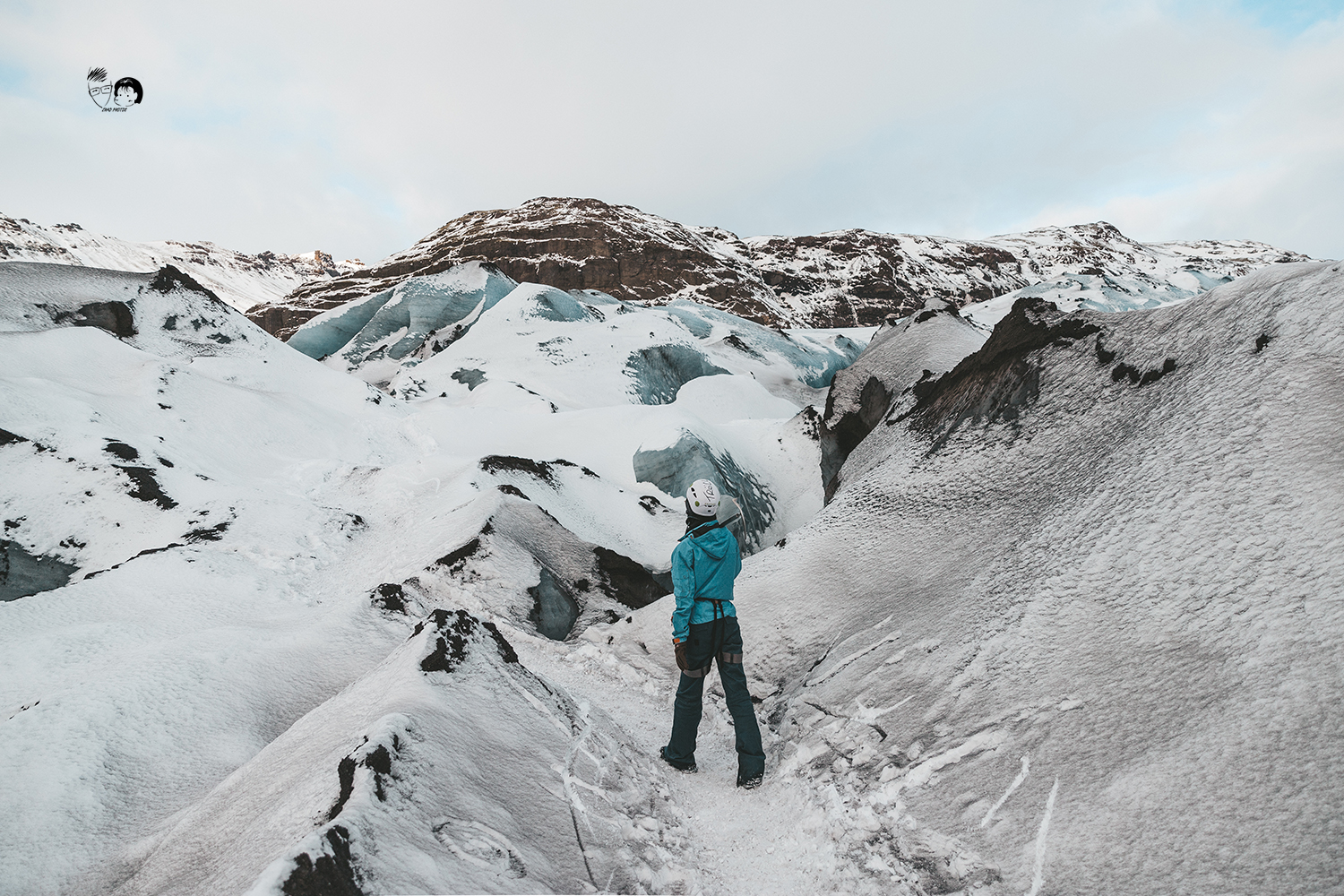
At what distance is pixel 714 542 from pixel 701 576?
23 centimetres

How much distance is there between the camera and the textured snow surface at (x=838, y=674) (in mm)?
2562

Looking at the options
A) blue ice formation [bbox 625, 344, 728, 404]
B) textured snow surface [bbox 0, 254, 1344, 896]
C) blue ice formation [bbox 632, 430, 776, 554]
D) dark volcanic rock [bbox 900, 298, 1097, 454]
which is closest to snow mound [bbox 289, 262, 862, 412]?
blue ice formation [bbox 625, 344, 728, 404]

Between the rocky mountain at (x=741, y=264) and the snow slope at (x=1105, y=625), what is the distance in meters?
59.4

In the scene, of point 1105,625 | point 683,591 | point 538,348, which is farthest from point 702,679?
point 538,348

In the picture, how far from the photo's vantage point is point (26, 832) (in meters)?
3.17

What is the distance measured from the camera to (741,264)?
84.0 meters

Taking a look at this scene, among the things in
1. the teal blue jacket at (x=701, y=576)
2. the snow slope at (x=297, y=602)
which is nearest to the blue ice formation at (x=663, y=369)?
the snow slope at (x=297, y=602)

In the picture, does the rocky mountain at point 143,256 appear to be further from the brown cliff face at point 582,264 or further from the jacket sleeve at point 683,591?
the jacket sleeve at point 683,591

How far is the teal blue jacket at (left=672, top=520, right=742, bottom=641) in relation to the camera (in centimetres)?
405

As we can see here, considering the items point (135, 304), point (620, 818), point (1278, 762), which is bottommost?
point (620, 818)

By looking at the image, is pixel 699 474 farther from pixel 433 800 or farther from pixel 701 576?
pixel 433 800

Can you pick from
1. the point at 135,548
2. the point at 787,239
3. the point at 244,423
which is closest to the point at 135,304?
the point at 244,423

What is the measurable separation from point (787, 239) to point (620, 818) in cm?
10886

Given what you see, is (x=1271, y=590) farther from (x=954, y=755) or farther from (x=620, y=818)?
(x=620, y=818)
